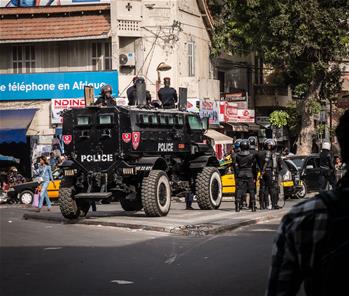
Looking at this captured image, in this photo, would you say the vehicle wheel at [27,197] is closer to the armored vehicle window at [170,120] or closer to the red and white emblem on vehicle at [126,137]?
the armored vehicle window at [170,120]

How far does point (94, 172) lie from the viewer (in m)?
16.4

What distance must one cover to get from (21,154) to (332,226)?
31.0m

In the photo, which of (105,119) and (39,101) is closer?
(105,119)

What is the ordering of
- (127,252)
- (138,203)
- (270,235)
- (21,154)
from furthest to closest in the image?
(21,154) → (138,203) → (270,235) → (127,252)

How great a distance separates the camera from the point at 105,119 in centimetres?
1617

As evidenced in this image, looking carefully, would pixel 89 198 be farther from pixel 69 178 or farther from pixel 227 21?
pixel 227 21

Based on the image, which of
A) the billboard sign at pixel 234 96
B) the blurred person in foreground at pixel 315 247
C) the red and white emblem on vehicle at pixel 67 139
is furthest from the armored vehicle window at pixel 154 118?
the billboard sign at pixel 234 96

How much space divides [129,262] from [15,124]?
22.4 m

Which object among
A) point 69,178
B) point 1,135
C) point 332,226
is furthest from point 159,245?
point 1,135

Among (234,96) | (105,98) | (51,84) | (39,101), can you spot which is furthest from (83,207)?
(234,96)

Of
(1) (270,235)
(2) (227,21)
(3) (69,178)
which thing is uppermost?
(2) (227,21)

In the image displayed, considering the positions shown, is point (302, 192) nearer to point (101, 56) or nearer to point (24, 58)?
point (101, 56)

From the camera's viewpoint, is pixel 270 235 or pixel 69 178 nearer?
pixel 270 235

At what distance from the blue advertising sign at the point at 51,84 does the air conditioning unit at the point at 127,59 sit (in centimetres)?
86
